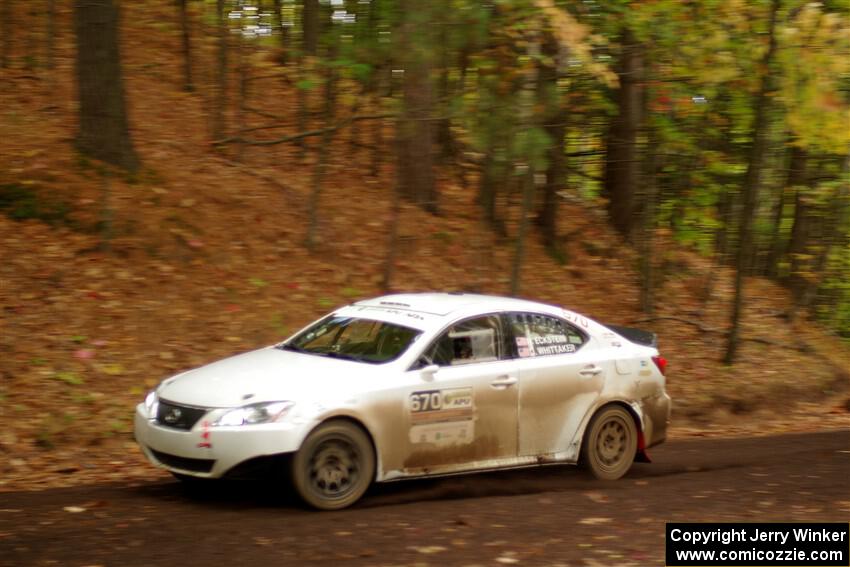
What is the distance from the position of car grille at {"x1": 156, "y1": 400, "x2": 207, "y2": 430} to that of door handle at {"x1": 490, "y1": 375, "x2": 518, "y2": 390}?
2.54m

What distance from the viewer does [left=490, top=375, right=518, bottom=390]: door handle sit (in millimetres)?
8711

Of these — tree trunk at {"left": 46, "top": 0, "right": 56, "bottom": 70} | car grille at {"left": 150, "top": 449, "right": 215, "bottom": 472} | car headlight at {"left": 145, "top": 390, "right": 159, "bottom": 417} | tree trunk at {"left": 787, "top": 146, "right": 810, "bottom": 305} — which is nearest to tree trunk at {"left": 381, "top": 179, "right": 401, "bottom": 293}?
car headlight at {"left": 145, "top": 390, "right": 159, "bottom": 417}

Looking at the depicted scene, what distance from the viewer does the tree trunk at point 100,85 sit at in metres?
14.3

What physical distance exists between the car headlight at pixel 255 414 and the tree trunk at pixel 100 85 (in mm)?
8114

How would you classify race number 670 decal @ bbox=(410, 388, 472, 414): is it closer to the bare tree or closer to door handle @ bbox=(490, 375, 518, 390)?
door handle @ bbox=(490, 375, 518, 390)

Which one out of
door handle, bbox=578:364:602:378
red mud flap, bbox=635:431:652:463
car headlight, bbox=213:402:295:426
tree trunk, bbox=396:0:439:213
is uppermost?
tree trunk, bbox=396:0:439:213

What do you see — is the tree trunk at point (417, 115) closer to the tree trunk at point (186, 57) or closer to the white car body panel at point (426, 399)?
the white car body panel at point (426, 399)

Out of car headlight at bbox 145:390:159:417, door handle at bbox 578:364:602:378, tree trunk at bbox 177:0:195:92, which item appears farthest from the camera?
tree trunk at bbox 177:0:195:92

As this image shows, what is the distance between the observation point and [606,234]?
19188 millimetres

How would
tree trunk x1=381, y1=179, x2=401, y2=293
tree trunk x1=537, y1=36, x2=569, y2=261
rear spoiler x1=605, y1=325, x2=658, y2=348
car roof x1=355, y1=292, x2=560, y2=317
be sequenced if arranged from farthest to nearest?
1. tree trunk x1=381, y1=179, x2=401, y2=293
2. tree trunk x1=537, y1=36, x2=569, y2=261
3. rear spoiler x1=605, y1=325, x2=658, y2=348
4. car roof x1=355, y1=292, x2=560, y2=317

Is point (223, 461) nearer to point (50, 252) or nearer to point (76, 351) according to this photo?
point (76, 351)

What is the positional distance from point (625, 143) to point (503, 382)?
30.0 ft

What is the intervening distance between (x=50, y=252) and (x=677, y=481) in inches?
327

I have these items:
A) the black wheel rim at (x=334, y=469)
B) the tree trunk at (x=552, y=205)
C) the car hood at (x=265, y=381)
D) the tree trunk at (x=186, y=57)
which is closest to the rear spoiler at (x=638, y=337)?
the car hood at (x=265, y=381)
